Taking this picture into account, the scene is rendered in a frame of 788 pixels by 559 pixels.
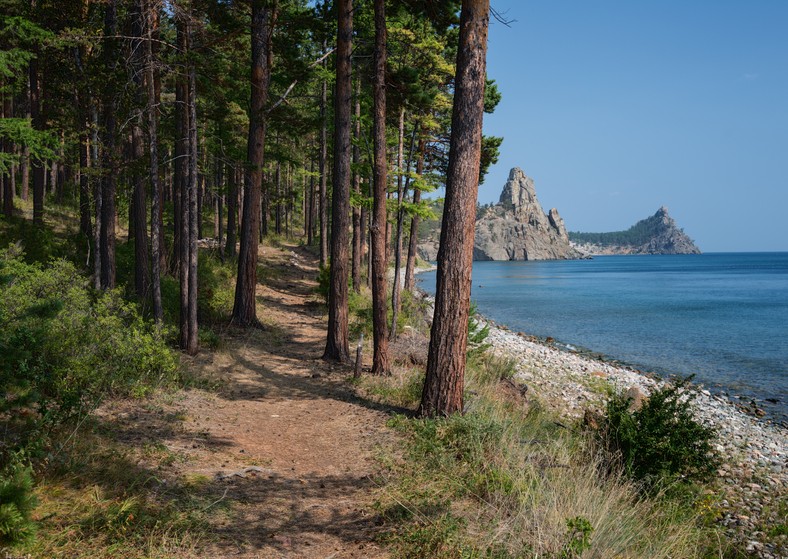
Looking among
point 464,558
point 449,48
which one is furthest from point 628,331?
point 464,558

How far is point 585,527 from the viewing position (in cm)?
402

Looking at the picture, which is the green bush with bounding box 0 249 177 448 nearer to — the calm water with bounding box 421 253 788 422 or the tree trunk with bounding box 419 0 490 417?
the tree trunk with bounding box 419 0 490 417

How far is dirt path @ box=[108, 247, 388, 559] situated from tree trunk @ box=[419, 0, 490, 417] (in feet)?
4.54

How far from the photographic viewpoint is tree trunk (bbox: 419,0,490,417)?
7.08 m

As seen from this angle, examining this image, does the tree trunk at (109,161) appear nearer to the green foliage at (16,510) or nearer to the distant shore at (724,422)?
the green foliage at (16,510)

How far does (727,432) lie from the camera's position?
43.4 feet

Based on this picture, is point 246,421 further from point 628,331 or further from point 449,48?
point 628,331

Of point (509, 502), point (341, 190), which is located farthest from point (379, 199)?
point (509, 502)

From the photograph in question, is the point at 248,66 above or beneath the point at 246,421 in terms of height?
above

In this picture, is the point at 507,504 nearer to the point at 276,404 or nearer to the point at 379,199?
the point at 276,404

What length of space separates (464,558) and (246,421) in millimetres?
4943

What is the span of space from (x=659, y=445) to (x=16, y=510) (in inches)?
313

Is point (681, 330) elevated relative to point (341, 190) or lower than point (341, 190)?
lower

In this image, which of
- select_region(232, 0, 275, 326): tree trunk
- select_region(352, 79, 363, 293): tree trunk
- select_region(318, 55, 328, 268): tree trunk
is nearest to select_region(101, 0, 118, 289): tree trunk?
select_region(232, 0, 275, 326): tree trunk
